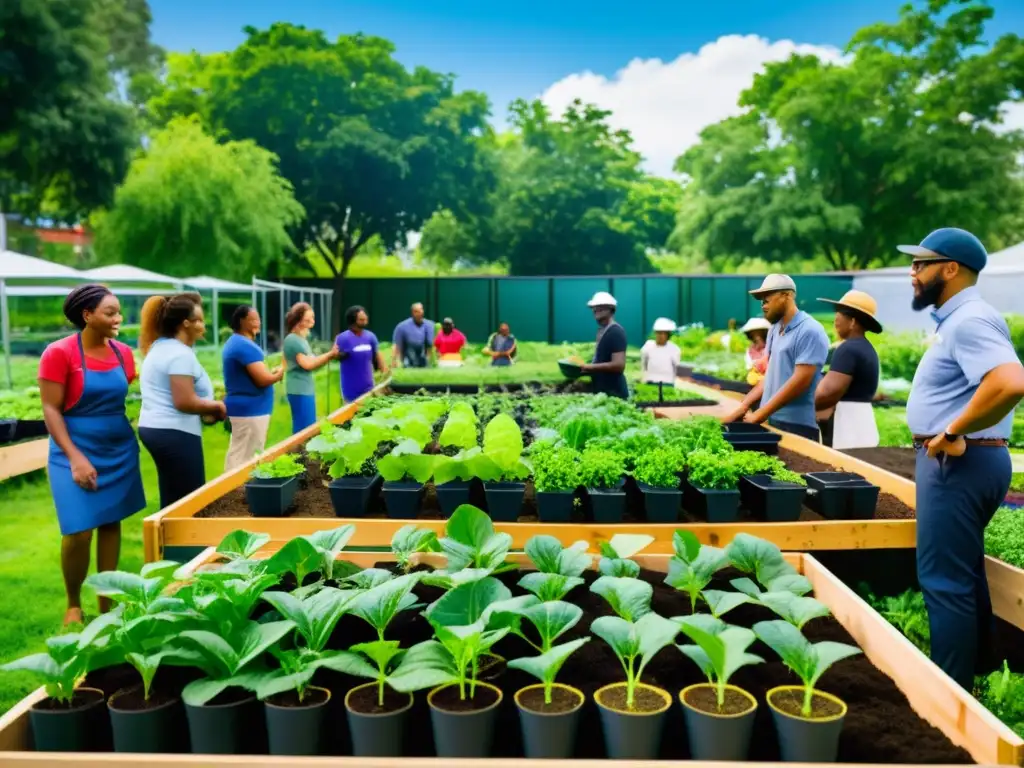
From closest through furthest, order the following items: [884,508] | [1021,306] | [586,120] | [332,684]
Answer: [332,684], [884,508], [1021,306], [586,120]

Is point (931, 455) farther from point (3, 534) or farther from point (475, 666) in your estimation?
point (3, 534)

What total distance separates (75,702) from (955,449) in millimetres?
2763

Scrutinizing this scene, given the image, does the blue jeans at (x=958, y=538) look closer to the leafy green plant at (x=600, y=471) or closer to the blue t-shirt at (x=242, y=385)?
the leafy green plant at (x=600, y=471)

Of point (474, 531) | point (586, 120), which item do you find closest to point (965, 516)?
point (474, 531)

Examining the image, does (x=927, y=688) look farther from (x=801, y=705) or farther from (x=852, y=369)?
(x=852, y=369)

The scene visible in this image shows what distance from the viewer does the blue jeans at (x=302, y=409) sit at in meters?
6.92

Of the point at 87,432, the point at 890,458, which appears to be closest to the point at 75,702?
the point at 87,432

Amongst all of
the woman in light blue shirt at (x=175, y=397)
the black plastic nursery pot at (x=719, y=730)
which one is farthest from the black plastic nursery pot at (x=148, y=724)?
the woman in light blue shirt at (x=175, y=397)

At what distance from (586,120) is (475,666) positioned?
135 ft

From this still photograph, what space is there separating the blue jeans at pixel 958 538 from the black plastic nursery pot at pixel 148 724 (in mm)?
2543

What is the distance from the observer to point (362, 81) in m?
29.9

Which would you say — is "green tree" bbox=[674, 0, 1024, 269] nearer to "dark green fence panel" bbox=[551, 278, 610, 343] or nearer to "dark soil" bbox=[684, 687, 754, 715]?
"dark green fence panel" bbox=[551, 278, 610, 343]

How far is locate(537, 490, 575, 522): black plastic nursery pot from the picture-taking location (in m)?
3.44

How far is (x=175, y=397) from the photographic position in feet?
14.0
